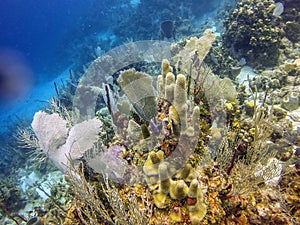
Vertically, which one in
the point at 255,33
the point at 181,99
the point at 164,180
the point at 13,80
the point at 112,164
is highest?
the point at 181,99

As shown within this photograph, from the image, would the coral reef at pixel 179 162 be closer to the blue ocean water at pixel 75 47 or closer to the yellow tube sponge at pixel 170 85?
the yellow tube sponge at pixel 170 85

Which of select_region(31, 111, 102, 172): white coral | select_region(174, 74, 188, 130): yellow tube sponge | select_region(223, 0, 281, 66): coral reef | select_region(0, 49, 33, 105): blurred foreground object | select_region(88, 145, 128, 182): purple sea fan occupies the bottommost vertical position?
select_region(0, 49, 33, 105): blurred foreground object

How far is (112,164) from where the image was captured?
107 inches

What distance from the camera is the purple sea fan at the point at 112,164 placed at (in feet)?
8.71

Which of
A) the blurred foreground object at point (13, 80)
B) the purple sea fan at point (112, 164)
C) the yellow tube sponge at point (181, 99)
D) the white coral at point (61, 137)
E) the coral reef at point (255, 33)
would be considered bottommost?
the blurred foreground object at point (13, 80)

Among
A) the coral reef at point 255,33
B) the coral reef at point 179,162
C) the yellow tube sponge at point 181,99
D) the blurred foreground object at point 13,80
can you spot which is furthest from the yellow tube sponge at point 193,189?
the blurred foreground object at point 13,80

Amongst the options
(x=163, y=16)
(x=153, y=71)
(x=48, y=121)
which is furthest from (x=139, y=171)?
(x=163, y=16)

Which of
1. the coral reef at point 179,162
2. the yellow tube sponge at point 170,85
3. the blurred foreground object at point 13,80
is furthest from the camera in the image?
the blurred foreground object at point 13,80

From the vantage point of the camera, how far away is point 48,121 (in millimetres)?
3234

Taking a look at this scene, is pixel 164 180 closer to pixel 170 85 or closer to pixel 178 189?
pixel 178 189

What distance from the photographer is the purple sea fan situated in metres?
2.65

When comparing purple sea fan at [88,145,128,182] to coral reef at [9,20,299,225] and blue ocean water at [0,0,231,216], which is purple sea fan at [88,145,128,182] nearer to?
Answer: coral reef at [9,20,299,225]

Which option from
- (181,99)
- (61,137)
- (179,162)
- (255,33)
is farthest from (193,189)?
(255,33)

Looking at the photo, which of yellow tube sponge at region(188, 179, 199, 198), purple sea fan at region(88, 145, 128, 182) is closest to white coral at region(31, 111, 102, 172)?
purple sea fan at region(88, 145, 128, 182)
